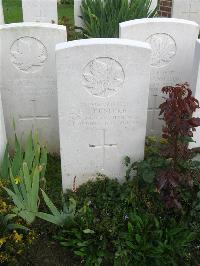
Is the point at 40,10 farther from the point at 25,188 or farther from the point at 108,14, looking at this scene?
the point at 25,188

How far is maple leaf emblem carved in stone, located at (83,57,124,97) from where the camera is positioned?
2861mm

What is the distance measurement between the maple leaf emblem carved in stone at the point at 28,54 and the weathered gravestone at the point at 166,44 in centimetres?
76

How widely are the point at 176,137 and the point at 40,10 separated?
405cm

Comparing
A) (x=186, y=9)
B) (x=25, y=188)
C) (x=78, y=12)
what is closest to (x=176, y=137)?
(x=25, y=188)

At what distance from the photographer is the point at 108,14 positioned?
18.8 feet

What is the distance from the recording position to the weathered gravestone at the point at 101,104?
2816 millimetres

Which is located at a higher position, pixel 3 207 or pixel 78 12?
pixel 78 12

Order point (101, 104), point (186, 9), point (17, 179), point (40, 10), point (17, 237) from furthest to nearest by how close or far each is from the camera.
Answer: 1. point (186, 9)
2. point (40, 10)
3. point (101, 104)
4. point (17, 179)
5. point (17, 237)

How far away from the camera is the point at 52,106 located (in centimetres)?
390

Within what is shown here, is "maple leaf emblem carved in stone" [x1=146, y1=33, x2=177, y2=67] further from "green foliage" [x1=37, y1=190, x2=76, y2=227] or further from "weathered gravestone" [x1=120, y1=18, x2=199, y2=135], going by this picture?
"green foliage" [x1=37, y1=190, x2=76, y2=227]

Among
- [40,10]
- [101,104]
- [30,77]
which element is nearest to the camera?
[101,104]

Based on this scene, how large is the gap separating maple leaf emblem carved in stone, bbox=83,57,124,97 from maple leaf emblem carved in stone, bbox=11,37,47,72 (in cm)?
86

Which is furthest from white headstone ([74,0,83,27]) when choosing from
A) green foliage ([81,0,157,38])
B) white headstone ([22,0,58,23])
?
white headstone ([22,0,58,23])

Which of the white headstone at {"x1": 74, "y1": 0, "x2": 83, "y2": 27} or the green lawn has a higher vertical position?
the white headstone at {"x1": 74, "y1": 0, "x2": 83, "y2": 27}
